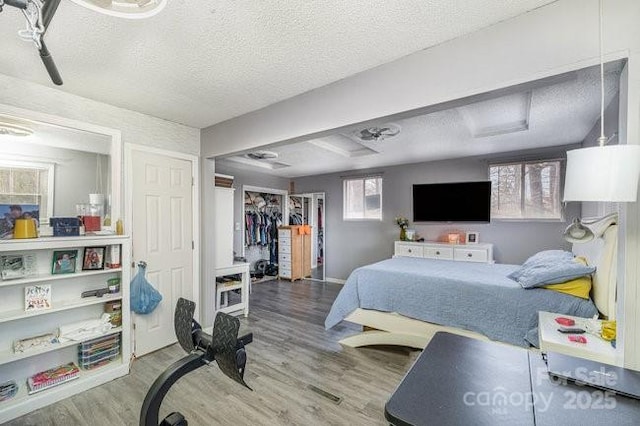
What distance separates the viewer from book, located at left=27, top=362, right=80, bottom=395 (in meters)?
2.09

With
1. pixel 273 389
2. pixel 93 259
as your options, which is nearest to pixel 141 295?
pixel 93 259

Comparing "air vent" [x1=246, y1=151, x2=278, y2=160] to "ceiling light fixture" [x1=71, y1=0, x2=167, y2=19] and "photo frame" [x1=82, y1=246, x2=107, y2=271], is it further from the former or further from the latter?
"ceiling light fixture" [x1=71, y1=0, x2=167, y2=19]

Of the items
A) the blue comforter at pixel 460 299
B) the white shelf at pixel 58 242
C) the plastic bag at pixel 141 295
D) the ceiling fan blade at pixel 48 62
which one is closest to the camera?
the ceiling fan blade at pixel 48 62

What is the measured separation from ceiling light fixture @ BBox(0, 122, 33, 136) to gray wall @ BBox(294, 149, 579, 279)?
15.5 ft

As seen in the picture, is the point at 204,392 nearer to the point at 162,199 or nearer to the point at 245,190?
the point at 162,199

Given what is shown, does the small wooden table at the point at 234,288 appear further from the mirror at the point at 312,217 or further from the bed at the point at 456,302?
the mirror at the point at 312,217

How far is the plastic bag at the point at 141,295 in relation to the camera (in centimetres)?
270

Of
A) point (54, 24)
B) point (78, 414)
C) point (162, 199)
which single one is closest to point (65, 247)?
point (162, 199)

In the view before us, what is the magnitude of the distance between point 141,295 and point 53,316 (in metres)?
0.61

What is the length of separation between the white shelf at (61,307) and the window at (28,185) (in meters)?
0.67

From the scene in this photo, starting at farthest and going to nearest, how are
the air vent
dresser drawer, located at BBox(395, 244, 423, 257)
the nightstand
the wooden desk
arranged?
dresser drawer, located at BBox(395, 244, 423, 257)
the air vent
the nightstand
the wooden desk

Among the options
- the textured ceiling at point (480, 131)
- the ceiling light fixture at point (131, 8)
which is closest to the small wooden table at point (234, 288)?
the textured ceiling at point (480, 131)

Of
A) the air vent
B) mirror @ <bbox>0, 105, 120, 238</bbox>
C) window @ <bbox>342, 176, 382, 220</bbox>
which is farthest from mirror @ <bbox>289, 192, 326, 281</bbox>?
mirror @ <bbox>0, 105, 120, 238</bbox>

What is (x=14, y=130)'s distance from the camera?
212cm
